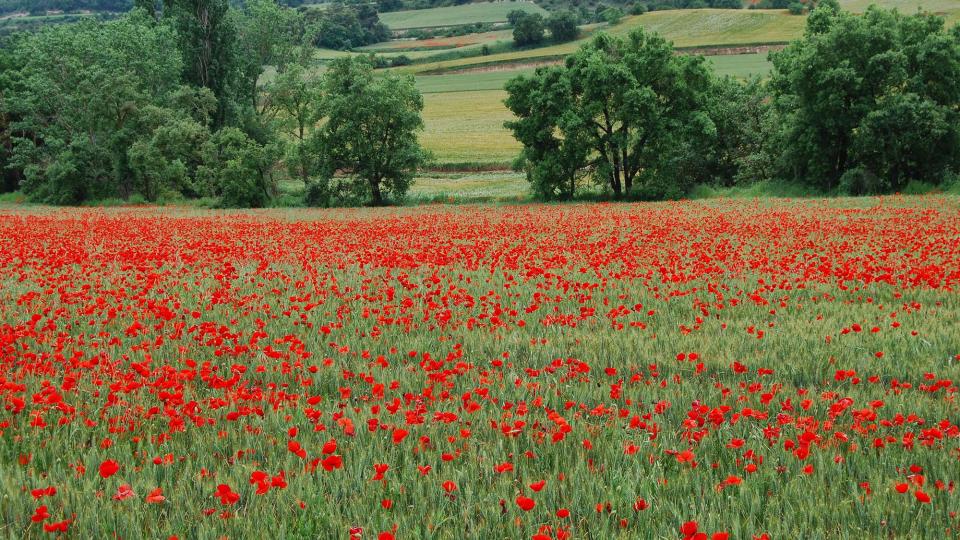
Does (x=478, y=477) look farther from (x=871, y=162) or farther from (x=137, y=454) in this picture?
(x=871, y=162)

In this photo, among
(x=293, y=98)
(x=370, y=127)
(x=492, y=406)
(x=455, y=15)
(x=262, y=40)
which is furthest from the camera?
(x=455, y=15)

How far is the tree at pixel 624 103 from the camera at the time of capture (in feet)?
126

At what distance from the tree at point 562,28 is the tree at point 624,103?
289 feet

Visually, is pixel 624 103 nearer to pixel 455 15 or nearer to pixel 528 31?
pixel 528 31

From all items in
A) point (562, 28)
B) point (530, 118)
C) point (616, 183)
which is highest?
point (562, 28)

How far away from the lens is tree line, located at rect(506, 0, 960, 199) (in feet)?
111

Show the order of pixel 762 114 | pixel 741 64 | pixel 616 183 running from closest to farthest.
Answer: pixel 616 183 < pixel 762 114 < pixel 741 64

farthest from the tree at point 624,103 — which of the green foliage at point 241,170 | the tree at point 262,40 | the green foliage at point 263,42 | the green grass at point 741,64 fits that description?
the green grass at point 741,64

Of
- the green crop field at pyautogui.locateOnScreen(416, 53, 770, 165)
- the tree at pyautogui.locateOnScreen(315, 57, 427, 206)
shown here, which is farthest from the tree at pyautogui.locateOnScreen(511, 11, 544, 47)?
the tree at pyautogui.locateOnScreen(315, 57, 427, 206)

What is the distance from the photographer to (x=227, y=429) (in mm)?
4711

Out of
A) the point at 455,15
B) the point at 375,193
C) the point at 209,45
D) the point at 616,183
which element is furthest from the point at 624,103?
the point at 455,15

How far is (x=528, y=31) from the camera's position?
4911 inches

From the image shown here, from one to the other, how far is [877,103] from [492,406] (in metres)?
36.4

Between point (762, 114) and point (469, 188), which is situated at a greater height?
point (762, 114)
